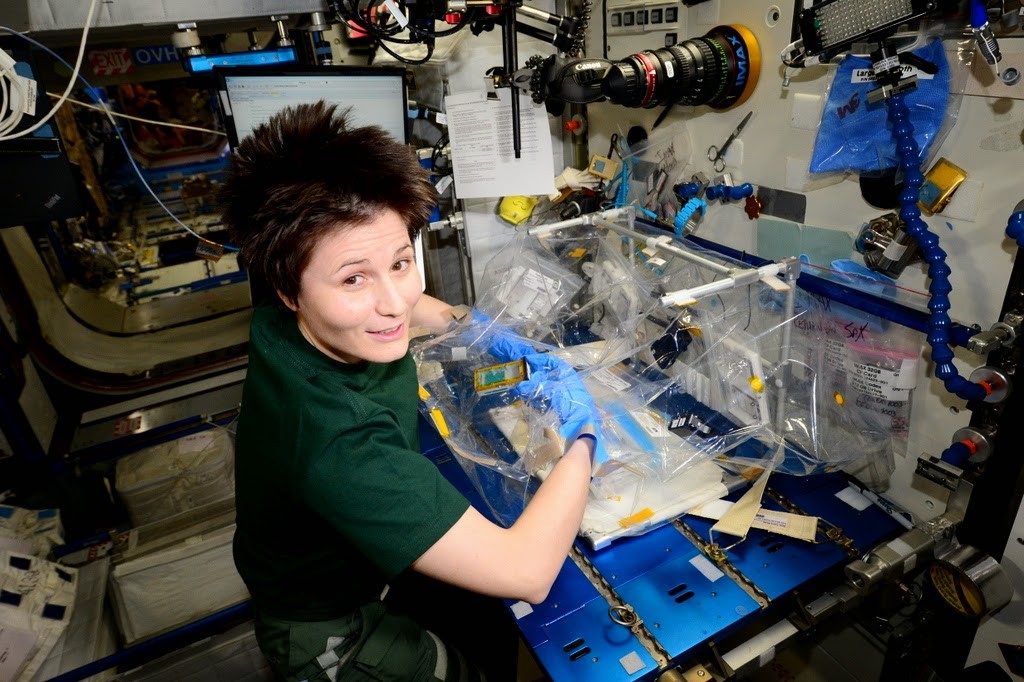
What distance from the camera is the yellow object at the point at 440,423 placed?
153 centimetres

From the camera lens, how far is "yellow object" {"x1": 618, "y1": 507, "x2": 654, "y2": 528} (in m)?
1.37

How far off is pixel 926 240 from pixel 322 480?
1.30 metres

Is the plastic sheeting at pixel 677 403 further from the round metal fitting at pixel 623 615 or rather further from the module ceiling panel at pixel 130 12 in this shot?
the module ceiling panel at pixel 130 12

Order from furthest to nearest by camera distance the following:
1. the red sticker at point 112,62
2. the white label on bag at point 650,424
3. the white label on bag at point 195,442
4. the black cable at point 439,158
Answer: the red sticker at point 112,62, the white label on bag at point 195,442, the black cable at point 439,158, the white label on bag at point 650,424

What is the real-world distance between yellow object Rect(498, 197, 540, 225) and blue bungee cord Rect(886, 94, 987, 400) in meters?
1.38

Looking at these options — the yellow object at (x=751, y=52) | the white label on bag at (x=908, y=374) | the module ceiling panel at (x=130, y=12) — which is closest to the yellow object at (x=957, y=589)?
the white label on bag at (x=908, y=374)

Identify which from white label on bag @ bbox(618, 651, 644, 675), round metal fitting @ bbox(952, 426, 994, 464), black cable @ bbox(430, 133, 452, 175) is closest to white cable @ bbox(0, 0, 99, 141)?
black cable @ bbox(430, 133, 452, 175)

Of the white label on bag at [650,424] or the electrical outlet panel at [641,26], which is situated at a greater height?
the electrical outlet panel at [641,26]

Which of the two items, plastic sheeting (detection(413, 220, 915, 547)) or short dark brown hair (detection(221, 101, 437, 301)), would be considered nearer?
Result: short dark brown hair (detection(221, 101, 437, 301))

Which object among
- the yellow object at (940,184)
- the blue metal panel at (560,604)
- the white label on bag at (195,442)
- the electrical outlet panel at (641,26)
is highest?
the electrical outlet panel at (641,26)

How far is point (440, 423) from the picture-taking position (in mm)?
1544

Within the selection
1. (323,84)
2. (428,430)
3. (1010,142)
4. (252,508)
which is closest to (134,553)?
(428,430)

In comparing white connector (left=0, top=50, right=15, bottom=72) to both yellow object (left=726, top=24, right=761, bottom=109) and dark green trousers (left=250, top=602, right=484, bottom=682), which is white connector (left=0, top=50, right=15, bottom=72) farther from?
yellow object (left=726, top=24, right=761, bottom=109)

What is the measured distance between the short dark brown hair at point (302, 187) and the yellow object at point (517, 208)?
1.33 meters
